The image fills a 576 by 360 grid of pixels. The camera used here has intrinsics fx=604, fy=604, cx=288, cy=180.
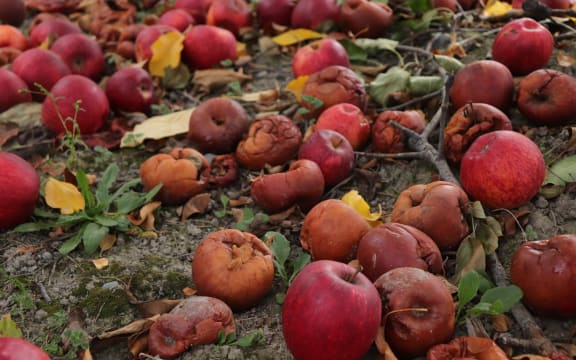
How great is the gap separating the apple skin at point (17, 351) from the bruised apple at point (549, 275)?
5.31 feet

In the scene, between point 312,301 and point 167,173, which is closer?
point 312,301

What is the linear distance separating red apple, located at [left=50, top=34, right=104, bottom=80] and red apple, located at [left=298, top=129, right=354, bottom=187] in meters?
1.96

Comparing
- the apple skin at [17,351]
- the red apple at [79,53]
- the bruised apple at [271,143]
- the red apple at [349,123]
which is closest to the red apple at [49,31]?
the red apple at [79,53]

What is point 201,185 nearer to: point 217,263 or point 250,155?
point 250,155

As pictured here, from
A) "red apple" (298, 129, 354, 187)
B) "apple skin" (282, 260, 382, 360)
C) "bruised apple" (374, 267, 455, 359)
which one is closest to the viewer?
"apple skin" (282, 260, 382, 360)

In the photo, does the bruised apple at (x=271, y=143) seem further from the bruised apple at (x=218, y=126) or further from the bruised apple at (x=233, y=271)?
the bruised apple at (x=233, y=271)

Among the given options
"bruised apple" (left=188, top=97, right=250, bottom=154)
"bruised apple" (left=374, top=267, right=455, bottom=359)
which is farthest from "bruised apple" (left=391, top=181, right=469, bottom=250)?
"bruised apple" (left=188, top=97, right=250, bottom=154)

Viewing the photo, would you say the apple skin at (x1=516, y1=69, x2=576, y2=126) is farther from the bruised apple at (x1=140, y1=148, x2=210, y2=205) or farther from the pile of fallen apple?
the bruised apple at (x1=140, y1=148, x2=210, y2=205)

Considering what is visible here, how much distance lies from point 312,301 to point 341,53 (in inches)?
89.6

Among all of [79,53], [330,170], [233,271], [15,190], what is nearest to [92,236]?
[15,190]

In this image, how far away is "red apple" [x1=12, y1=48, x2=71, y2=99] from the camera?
3930mm

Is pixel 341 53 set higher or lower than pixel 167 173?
higher

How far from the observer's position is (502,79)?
303cm

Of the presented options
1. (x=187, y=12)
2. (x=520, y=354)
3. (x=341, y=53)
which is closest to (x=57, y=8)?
(x=187, y=12)
